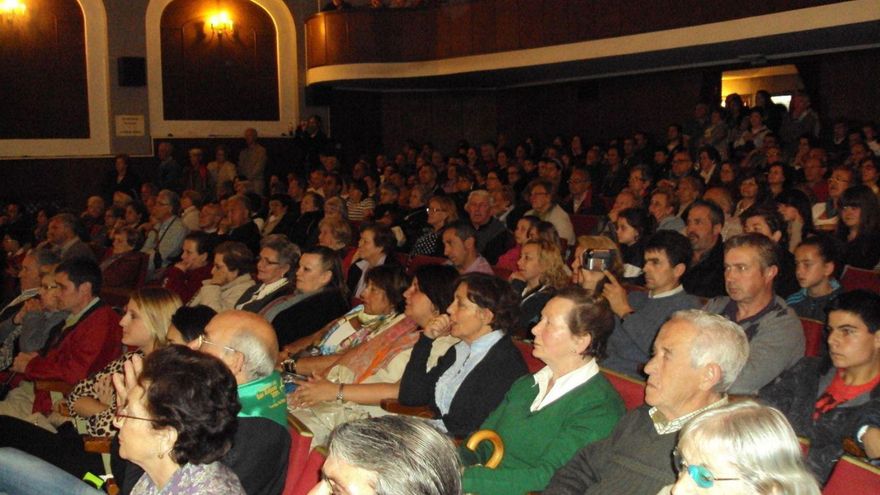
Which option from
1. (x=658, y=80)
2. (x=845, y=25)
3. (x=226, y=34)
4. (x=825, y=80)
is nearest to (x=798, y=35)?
(x=845, y=25)

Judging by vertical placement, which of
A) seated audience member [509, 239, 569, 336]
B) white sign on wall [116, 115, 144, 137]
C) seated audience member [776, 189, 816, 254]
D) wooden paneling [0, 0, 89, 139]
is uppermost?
wooden paneling [0, 0, 89, 139]

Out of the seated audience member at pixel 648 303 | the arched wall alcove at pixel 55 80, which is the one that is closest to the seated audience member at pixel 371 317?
the seated audience member at pixel 648 303

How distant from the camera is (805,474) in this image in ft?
5.48

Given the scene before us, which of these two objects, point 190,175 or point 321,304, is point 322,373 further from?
point 190,175

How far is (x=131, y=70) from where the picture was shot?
11758mm

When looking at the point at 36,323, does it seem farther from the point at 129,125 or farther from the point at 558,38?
the point at 129,125

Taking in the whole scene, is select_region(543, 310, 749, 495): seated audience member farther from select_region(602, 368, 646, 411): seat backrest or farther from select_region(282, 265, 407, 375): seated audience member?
select_region(282, 265, 407, 375): seated audience member

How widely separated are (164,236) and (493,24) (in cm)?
498

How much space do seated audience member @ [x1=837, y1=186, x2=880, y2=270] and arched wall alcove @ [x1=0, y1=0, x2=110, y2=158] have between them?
380 inches

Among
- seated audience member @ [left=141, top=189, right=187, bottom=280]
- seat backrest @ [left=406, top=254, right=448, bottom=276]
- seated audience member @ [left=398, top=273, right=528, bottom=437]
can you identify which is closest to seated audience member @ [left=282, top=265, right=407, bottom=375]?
seated audience member @ [left=398, top=273, right=528, bottom=437]

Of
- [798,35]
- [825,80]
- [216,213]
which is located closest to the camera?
[216,213]

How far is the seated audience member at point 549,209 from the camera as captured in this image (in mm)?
6285

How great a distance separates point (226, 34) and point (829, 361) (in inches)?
434

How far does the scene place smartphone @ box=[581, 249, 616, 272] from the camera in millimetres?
3822
